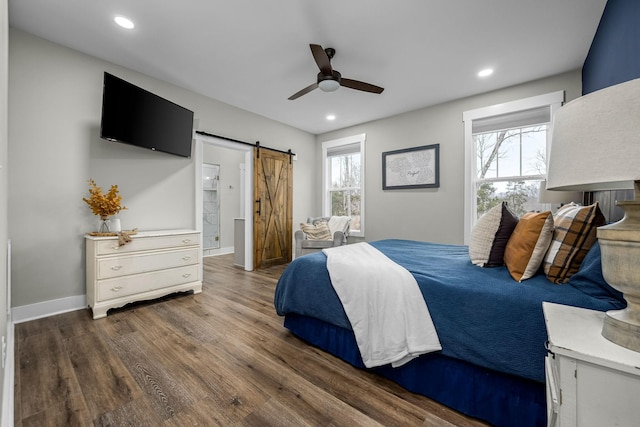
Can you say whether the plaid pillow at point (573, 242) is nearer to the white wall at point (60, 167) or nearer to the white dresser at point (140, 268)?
the white dresser at point (140, 268)

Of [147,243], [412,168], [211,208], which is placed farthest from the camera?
[211,208]

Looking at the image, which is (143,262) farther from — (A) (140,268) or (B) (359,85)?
(B) (359,85)

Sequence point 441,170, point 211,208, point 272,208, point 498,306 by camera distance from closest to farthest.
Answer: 1. point 498,306
2. point 441,170
3. point 272,208
4. point 211,208

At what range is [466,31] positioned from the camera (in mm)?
2441

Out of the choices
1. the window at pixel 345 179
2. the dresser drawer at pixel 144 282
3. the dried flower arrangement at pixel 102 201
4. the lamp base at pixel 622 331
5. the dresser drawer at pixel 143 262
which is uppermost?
the window at pixel 345 179

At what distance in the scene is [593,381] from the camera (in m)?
0.71

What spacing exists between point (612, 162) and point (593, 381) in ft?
1.93

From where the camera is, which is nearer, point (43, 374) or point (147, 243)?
point (43, 374)

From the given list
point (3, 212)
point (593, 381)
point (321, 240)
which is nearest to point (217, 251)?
point (321, 240)

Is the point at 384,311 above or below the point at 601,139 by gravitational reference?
below

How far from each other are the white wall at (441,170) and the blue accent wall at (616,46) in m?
0.87

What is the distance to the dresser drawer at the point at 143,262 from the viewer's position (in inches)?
101

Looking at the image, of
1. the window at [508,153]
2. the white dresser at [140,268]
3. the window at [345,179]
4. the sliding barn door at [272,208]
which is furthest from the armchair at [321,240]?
the window at [508,153]

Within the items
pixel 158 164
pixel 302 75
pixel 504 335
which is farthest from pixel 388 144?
pixel 504 335
